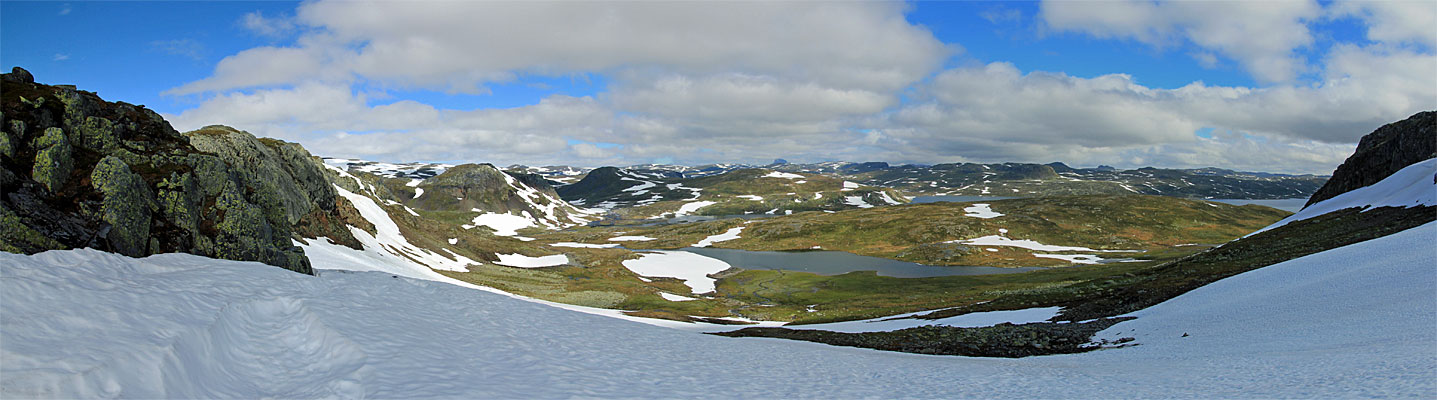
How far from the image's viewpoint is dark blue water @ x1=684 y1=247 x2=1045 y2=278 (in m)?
129

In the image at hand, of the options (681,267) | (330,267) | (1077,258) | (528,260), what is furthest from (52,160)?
(1077,258)

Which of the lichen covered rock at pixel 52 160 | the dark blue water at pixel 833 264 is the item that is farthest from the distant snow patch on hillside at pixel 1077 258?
the lichen covered rock at pixel 52 160

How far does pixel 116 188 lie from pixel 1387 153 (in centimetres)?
15459

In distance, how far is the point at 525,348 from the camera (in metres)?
21.8

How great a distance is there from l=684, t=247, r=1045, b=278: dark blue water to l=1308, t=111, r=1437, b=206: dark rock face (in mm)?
51877

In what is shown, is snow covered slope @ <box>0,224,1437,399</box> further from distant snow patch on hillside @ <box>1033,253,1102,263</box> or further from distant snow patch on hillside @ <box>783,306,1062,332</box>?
distant snow patch on hillside @ <box>1033,253,1102,263</box>

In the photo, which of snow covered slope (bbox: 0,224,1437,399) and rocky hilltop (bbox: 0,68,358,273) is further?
rocky hilltop (bbox: 0,68,358,273)

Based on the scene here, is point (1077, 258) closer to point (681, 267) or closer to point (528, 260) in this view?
point (681, 267)

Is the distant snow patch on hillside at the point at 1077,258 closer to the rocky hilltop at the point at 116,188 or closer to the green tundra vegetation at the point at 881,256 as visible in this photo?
the green tundra vegetation at the point at 881,256

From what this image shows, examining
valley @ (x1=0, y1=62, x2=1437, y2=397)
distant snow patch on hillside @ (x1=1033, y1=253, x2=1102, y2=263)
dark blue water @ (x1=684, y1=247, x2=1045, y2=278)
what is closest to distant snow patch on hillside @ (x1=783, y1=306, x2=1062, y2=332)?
valley @ (x1=0, y1=62, x2=1437, y2=397)

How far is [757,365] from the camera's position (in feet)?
78.2

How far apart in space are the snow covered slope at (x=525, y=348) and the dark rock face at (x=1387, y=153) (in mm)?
89036

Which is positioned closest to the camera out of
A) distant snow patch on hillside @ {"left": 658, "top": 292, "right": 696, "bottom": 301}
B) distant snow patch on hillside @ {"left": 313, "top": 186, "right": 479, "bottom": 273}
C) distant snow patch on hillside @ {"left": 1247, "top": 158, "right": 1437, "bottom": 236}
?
distant snow patch on hillside @ {"left": 313, "top": 186, "right": 479, "bottom": 273}

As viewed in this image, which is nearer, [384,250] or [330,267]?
[330,267]
